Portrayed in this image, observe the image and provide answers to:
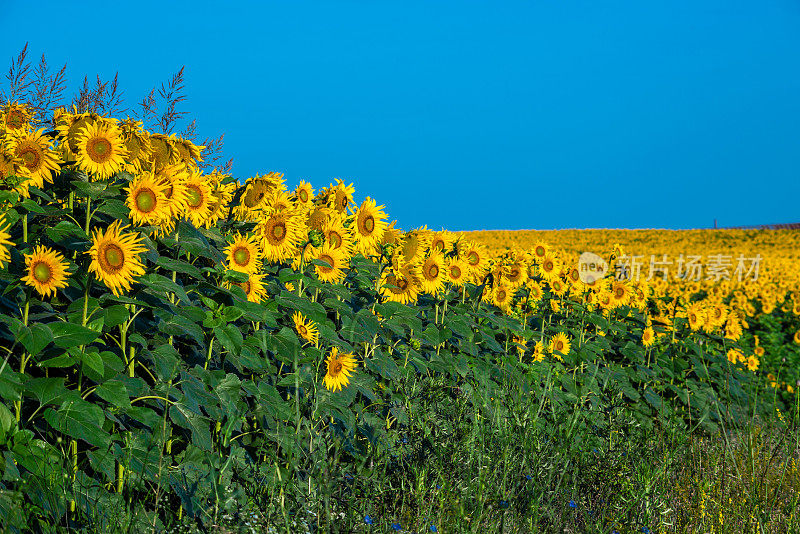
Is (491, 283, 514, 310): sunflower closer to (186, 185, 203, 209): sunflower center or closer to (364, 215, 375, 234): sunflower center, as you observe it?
(364, 215, 375, 234): sunflower center

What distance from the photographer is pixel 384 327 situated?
14.9 ft

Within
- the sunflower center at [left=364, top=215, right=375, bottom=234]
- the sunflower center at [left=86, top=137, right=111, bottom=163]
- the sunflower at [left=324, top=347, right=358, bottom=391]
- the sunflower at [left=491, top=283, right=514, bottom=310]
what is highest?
the sunflower center at [left=364, top=215, right=375, bottom=234]

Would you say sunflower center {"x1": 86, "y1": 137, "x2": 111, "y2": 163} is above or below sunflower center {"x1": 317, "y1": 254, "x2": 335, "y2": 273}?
above

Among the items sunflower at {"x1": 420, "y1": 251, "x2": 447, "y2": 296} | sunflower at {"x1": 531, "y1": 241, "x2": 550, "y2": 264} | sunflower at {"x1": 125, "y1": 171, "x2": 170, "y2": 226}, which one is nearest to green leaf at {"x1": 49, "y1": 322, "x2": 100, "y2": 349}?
sunflower at {"x1": 125, "y1": 171, "x2": 170, "y2": 226}

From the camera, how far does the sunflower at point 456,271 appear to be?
5195 mm

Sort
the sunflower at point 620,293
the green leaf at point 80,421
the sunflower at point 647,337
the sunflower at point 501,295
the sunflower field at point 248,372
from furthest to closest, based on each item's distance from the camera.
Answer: the sunflower at point 620,293
the sunflower at point 647,337
the sunflower at point 501,295
the sunflower field at point 248,372
the green leaf at point 80,421

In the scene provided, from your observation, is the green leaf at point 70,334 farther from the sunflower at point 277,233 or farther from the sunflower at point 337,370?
the sunflower at point 337,370

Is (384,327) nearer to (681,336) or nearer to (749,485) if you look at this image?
(749,485)

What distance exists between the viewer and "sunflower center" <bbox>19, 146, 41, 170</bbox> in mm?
3254

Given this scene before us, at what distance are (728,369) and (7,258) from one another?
6877 millimetres

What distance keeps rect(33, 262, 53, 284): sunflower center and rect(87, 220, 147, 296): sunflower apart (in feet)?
0.57

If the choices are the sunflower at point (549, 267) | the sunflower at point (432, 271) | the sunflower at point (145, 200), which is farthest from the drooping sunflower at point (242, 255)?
the sunflower at point (549, 267)

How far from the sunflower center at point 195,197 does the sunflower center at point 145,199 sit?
1.02ft

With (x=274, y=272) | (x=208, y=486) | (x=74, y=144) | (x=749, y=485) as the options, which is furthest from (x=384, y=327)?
(x=749, y=485)
